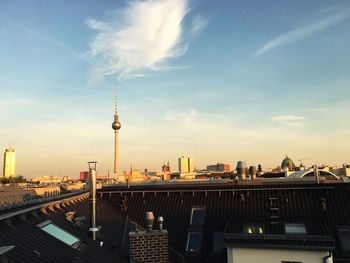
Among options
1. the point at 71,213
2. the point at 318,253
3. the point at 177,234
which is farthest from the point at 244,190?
the point at 71,213

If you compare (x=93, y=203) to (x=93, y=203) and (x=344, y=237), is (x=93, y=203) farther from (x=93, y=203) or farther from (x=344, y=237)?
(x=344, y=237)

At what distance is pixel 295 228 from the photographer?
18281 mm

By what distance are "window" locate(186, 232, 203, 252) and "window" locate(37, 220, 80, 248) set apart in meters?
8.64

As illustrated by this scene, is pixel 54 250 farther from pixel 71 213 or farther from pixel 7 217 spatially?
pixel 71 213

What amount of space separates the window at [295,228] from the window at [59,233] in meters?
11.2

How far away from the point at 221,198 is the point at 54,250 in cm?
1387

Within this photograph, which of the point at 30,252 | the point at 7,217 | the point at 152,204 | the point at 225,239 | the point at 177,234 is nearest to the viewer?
the point at 30,252

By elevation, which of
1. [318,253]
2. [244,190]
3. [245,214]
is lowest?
[318,253]

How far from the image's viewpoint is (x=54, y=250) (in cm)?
959

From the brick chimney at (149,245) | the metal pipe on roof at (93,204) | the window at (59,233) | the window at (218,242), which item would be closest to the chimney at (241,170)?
the window at (218,242)

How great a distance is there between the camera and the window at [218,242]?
726 inches

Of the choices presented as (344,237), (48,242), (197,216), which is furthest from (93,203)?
(344,237)

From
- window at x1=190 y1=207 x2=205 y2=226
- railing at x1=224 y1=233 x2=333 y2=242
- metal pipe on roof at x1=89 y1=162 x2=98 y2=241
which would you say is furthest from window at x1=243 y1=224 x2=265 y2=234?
metal pipe on roof at x1=89 y1=162 x2=98 y2=241

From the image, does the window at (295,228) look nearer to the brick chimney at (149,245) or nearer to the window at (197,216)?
the window at (197,216)
